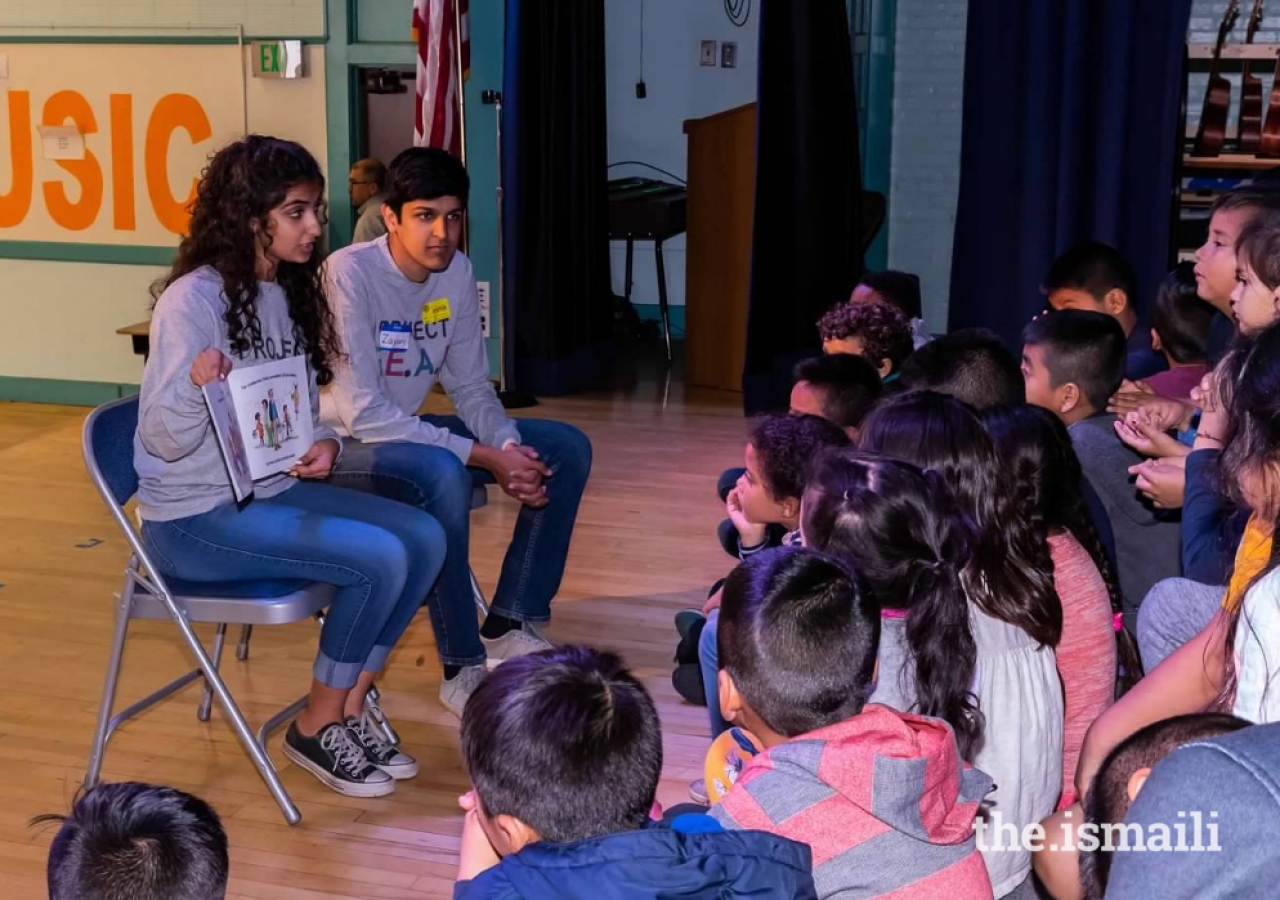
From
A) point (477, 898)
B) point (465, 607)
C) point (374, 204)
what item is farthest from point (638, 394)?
point (477, 898)

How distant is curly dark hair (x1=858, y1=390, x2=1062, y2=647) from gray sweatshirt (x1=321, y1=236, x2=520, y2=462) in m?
1.27

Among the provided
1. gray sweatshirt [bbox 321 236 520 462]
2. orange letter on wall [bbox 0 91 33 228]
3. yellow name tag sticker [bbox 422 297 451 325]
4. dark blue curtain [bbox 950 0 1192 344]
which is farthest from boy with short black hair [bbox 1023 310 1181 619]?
orange letter on wall [bbox 0 91 33 228]

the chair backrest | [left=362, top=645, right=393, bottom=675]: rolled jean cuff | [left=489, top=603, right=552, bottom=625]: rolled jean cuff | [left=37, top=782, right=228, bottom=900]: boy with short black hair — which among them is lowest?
[left=489, top=603, right=552, bottom=625]: rolled jean cuff

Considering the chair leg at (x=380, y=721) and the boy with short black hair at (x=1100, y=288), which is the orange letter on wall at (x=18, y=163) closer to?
the chair leg at (x=380, y=721)

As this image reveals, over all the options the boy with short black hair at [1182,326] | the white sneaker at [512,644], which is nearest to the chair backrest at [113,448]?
the white sneaker at [512,644]

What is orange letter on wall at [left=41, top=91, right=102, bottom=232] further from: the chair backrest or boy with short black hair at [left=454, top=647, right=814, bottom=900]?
boy with short black hair at [left=454, top=647, right=814, bottom=900]

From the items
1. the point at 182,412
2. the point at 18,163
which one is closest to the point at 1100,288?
the point at 182,412

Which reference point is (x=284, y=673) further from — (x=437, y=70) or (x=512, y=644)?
(x=437, y=70)

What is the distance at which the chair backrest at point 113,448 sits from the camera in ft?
8.30

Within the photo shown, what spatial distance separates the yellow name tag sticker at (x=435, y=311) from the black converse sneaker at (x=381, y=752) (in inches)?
36.0

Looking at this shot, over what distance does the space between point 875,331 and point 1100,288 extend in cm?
64

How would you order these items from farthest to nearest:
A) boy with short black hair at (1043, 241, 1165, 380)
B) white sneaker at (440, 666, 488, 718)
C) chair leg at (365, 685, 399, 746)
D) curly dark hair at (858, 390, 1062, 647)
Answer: boy with short black hair at (1043, 241, 1165, 380), white sneaker at (440, 666, 488, 718), chair leg at (365, 685, 399, 746), curly dark hair at (858, 390, 1062, 647)

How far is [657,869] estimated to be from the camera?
4.09 ft

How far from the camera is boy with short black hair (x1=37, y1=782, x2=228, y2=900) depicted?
1282 mm
